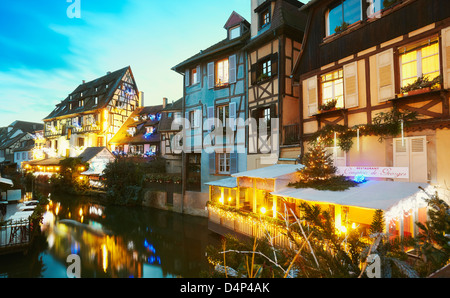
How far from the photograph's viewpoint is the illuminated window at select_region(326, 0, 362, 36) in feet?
30.4

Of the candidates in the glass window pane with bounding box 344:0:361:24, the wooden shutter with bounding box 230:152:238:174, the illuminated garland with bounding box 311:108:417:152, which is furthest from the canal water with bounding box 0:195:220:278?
the glass window pane with bounding box 344:0:361:24

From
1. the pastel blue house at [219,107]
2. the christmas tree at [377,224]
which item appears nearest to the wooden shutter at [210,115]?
the pastel blue house at [219,107]

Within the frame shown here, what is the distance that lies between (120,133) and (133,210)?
54.3 feet

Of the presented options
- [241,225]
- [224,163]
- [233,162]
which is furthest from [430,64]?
[224,163]

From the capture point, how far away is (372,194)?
21.6 feet

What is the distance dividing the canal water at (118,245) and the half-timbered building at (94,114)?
1652cm

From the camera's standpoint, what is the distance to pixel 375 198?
6258 millimetres

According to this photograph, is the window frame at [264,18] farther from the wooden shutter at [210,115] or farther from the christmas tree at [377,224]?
the christmas tree at [377,224]

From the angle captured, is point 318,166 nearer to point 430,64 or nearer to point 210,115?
point 430,64

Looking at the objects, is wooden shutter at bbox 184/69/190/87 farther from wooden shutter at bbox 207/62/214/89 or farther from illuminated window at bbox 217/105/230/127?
illuminated window at bbox 217/105/230/127

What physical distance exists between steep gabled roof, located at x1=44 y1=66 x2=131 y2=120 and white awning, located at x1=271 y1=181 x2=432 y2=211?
33.1 metres

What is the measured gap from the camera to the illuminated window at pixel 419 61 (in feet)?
23.7

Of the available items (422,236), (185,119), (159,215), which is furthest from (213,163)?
(422,236)

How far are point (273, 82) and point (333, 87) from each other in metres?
4.15
